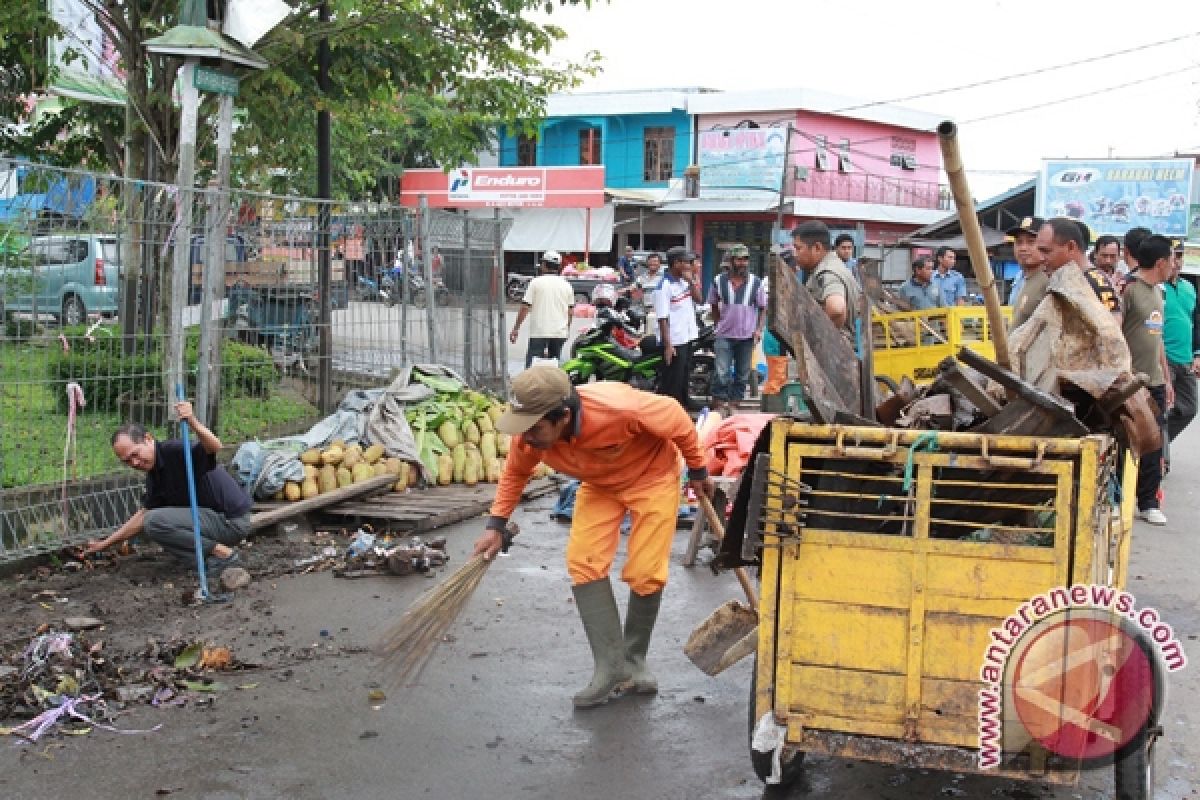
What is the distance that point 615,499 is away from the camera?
5.17 metres

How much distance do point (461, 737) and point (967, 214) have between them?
280cm

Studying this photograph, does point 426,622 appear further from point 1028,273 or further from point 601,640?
point 1028,273

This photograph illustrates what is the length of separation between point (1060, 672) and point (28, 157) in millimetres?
11594

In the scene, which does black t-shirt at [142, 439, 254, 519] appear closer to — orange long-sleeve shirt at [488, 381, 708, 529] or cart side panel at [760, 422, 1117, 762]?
orange long-sleeve shirt at [488, 381, 708, 529]

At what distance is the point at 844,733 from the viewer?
3773mm

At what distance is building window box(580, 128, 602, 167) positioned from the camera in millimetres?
42250

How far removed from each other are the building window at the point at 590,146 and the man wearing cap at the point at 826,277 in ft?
118

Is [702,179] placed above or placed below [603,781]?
above

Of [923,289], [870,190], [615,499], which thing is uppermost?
[870,190]

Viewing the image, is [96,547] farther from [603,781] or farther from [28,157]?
[28,157]

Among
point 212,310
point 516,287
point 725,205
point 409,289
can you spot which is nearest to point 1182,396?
point 409,289

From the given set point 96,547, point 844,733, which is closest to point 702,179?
point 96,547

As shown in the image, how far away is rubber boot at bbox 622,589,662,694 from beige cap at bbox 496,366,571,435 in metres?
1.10

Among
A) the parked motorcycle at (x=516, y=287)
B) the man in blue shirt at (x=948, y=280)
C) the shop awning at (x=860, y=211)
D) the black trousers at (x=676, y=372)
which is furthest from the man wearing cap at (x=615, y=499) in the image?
the shop awning at (x=860, y=211)
